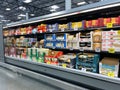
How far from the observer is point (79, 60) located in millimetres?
2787

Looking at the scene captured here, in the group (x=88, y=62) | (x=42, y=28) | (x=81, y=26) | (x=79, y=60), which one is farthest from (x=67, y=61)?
(x=42, y=28)

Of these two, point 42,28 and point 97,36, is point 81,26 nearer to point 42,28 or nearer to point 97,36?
point 97,36

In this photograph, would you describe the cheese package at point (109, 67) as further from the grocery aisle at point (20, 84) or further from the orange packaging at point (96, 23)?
the grocery aisle at point (20, 84)

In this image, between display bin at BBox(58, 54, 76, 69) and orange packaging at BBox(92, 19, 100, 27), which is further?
display bin at BBox(58, 54, 76, 69)

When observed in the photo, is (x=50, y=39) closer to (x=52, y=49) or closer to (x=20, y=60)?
(x=52, y=49)

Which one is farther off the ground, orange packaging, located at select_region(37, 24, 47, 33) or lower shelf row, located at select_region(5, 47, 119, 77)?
orange packaging, located at select_region(37, 24, 47, 33)

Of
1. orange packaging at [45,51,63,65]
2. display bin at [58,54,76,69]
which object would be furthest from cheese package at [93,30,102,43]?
orange packaging at [45,51,63,65]

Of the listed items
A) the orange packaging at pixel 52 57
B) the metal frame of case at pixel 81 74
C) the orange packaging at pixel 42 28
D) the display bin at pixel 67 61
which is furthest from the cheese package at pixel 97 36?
the orange packaging at pixel 42 28

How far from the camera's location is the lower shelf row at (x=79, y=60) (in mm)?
2355

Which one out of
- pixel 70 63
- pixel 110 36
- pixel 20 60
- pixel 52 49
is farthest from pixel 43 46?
pixel 110 36

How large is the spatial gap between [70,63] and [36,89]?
1027mm

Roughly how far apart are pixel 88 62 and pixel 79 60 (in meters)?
0.20

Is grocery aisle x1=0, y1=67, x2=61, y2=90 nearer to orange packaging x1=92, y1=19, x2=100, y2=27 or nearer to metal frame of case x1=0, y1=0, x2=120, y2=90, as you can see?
metal frame of case x1=0, y1=0, x2=120, y2=90

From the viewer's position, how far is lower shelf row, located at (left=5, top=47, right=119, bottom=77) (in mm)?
2355
